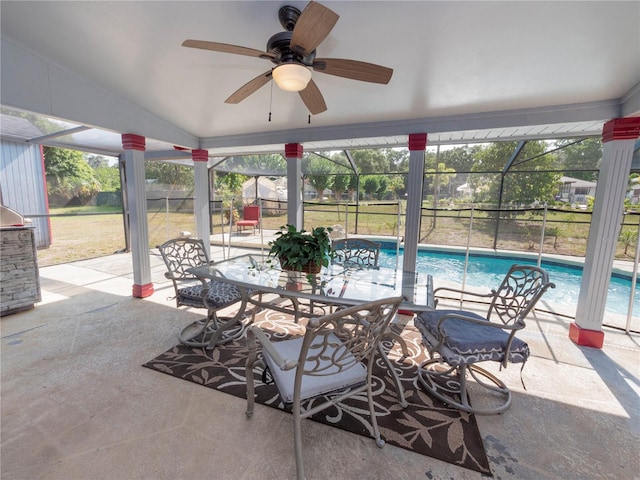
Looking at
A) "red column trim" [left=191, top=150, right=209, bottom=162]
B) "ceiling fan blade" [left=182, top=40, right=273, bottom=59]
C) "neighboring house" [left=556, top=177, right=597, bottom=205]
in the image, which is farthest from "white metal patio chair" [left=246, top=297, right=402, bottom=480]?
"neighboring house" [left=556, top=177, right=597, bottom=205]

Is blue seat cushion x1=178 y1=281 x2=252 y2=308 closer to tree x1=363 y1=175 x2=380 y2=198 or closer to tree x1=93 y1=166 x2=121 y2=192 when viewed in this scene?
tree x1=93 y1=166 x2=121 y2=192

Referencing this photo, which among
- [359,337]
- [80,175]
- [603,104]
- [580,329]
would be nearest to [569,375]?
[580,329]

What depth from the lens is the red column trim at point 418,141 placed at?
2.98 meters

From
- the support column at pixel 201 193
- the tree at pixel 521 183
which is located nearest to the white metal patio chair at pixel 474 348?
the support column at pixel 201 193

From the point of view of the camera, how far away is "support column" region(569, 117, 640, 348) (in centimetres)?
231

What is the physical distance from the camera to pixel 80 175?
6.02m

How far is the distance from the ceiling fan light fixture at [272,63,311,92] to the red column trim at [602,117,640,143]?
8.61ft

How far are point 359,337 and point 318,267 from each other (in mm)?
915

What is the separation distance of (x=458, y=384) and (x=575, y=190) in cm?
673

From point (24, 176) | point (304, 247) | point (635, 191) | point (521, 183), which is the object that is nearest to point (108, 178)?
point (24, 176)

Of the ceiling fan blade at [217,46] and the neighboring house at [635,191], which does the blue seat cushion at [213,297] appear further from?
the neighboring house at [635,191]

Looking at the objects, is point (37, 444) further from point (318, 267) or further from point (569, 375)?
point (569, 375)

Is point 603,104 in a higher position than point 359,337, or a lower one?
higher

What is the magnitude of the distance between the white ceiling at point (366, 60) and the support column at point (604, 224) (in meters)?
0.21
